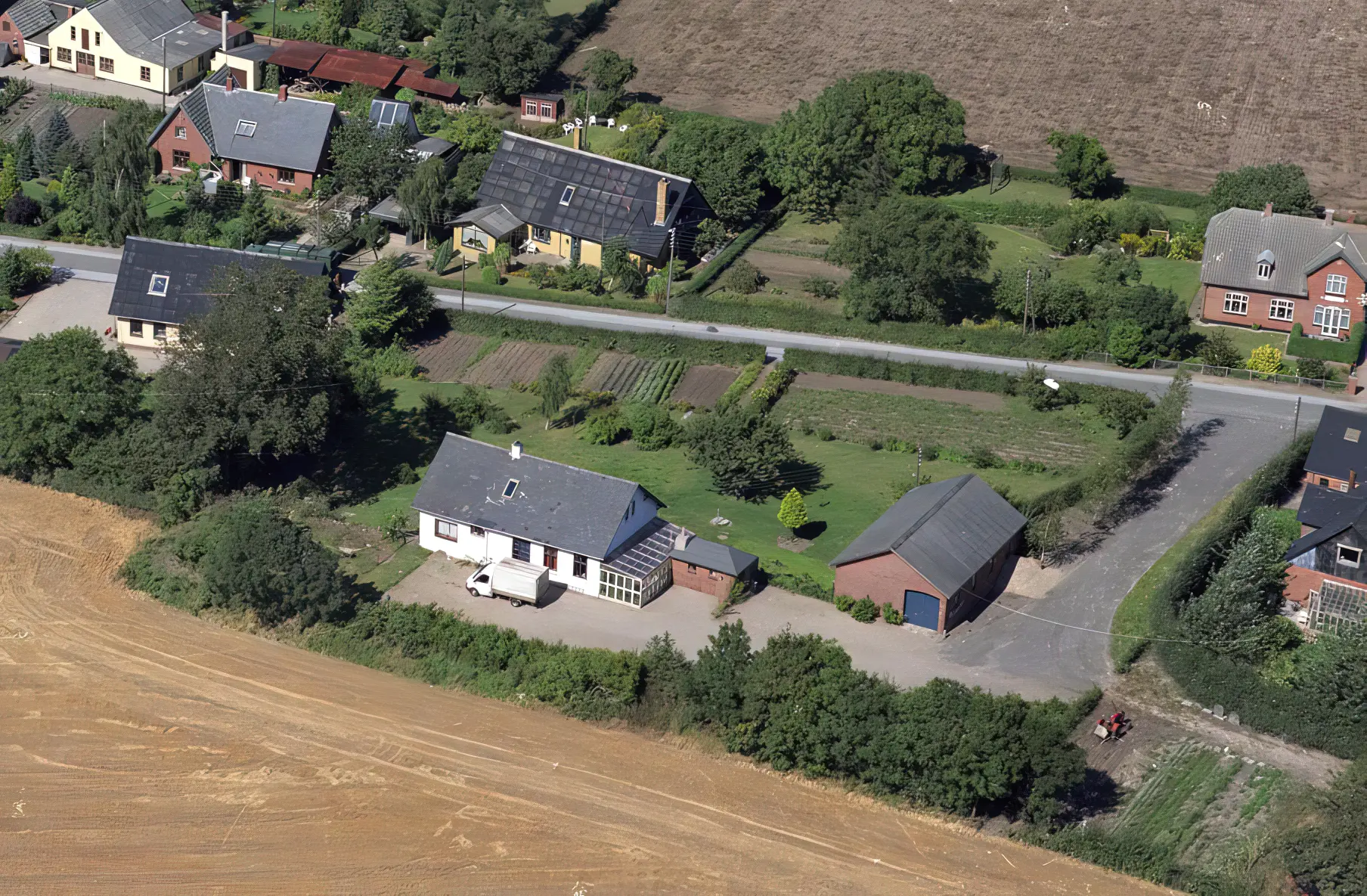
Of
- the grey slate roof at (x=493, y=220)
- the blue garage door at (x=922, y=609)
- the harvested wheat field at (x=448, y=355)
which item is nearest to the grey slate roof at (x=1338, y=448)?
the blue garage door at (x=922, y=609)

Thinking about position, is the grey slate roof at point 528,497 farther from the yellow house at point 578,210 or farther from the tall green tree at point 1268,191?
the tall green tree at point 1268,191

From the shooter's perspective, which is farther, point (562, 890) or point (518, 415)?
point (518, 415)

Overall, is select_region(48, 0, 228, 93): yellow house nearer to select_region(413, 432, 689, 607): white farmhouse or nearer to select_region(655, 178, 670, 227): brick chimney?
select_region(655, 178, 670, 227): brick chimney

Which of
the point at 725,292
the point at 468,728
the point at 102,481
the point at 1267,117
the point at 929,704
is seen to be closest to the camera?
the point at 929,704

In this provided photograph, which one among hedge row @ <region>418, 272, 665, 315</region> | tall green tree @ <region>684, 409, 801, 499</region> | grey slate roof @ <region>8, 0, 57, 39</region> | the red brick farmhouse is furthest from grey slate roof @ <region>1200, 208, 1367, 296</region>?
grey slate roof @ <region>8, 0, 57, 39</region>

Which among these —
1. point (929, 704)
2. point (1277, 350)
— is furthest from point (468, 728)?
point (1277, 350)

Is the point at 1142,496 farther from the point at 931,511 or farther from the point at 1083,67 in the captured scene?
the point at 1083,67

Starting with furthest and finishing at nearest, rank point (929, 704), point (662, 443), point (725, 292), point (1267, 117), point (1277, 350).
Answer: point (1267, 117) < point (725, 292) < point (1277, 350) < point (662, 443) < point (929, 704)

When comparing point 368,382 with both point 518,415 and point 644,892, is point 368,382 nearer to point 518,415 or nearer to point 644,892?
point 518,415
